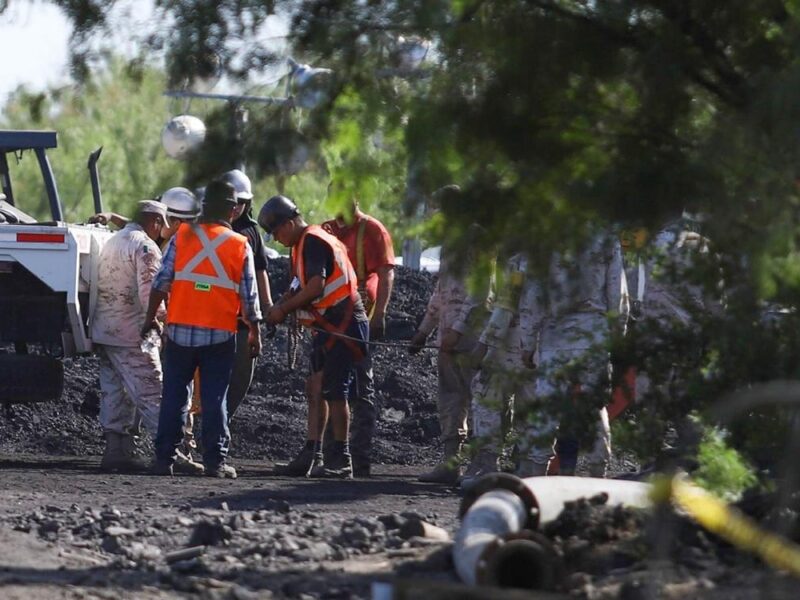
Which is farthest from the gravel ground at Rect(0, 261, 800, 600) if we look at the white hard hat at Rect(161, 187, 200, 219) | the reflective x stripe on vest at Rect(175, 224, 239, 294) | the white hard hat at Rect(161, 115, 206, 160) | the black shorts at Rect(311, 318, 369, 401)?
the white hard hat at Rect(161, 115, 206, 160)

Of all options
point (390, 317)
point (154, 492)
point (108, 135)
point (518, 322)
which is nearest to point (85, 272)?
point (154, 492)

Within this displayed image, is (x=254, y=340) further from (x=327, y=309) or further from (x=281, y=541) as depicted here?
(x=281, y=541)

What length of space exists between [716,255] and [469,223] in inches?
48.3

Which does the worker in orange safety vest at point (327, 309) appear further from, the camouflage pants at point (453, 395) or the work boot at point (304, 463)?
the camouflage pants at point (453, 395)

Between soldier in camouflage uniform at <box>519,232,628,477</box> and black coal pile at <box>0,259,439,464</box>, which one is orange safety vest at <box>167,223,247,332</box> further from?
black coal pile at <box>0,259,439,464</box>

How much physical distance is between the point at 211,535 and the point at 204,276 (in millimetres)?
3682

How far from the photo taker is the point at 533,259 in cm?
694

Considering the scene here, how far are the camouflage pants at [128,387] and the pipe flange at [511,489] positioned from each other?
16.4 ft

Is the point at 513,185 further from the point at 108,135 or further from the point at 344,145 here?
the point at 108,135

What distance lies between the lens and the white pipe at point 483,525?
646 centimetres

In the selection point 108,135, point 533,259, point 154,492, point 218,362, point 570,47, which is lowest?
point 154,492

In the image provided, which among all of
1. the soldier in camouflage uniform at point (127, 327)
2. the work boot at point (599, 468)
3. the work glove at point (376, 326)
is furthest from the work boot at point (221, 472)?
the work boot at point (599, 468)

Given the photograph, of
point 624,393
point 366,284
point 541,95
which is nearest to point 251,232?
point 366,284

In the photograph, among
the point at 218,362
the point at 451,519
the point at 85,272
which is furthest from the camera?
the point at 85,272
